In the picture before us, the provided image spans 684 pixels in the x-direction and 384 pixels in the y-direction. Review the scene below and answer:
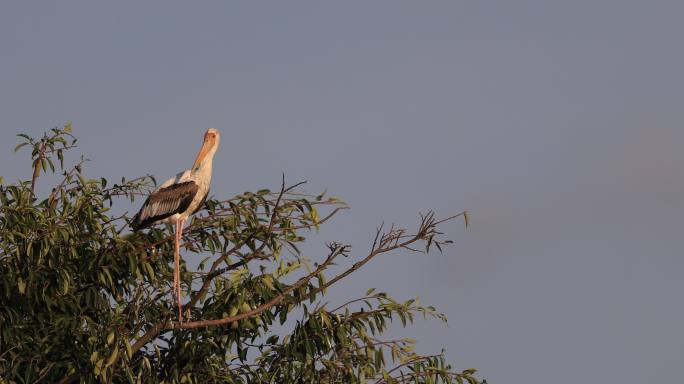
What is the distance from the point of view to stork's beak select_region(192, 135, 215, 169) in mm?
15527

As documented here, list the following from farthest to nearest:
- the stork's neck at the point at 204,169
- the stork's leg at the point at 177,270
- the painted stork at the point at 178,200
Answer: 1. the stork's neck at the point at 204,169
2. the painted stork at the point at 178,200
3. the stork's leg at the point at 177,270

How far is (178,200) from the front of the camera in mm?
14297

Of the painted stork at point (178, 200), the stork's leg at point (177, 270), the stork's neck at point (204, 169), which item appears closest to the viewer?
the stork's leg at point (177, 270)

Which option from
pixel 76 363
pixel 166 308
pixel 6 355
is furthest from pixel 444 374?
pixel 6 355

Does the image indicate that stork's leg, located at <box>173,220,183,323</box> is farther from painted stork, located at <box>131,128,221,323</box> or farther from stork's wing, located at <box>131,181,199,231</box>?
stork's wing, located at <box>131,181,199,231</box>

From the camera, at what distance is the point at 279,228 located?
12625mm

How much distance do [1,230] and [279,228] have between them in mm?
→ 3107

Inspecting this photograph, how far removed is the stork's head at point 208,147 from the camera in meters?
15.6

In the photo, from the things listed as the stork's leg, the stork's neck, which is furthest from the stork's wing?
the stork's neck

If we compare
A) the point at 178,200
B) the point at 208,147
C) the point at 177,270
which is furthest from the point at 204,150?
the point at 177,270

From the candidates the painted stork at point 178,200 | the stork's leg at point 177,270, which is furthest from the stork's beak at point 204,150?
the stork's leg at point 177,270

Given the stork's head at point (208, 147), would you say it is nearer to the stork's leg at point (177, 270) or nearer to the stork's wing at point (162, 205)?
the stork's wing at point (162, 205)

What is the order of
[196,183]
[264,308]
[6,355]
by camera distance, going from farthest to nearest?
[196,183]
[6,355]
[264,308]

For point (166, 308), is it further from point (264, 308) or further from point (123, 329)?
point (264, 308)
